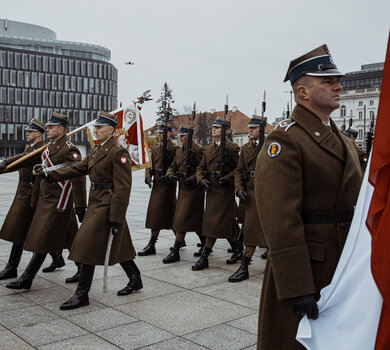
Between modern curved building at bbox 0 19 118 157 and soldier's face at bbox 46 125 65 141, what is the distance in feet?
272

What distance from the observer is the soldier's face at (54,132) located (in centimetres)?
645

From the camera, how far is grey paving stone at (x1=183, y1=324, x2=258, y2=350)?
4254 millimetres

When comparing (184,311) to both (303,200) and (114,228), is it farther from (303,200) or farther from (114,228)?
(303,200)

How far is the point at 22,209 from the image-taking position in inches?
266

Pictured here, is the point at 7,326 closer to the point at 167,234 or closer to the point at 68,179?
the point at 68,179

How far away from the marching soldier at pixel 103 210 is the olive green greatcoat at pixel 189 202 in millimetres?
2235

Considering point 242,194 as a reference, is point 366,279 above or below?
above

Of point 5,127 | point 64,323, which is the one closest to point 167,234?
point 64,323

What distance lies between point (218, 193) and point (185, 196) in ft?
2.46

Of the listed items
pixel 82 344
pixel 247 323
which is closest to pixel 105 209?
pixel 82 344

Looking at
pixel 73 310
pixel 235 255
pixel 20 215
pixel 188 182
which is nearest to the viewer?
pixel 73 310

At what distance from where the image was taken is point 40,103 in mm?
92750

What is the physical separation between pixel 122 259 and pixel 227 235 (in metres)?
2.24

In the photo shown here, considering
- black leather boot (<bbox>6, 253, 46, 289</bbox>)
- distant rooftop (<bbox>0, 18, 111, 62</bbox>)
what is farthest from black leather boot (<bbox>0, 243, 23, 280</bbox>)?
distant rooftop (<bbox>0, 18, 111, 62</bbox>)
